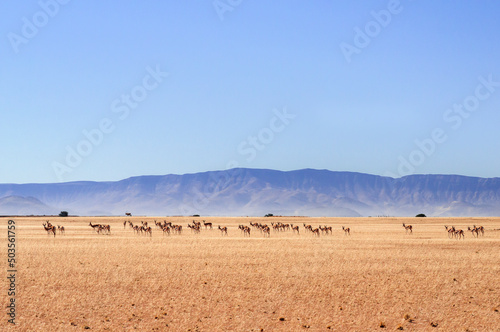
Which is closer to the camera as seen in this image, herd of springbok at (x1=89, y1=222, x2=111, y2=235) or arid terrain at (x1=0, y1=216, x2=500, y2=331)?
arid terrain at (x1=0, y1=216, x2=500, y2=331)

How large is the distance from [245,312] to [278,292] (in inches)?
100.0

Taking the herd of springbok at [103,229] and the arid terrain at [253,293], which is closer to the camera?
the arid terrain at [253,293]

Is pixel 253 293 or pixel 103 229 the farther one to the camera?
pixel 103 229

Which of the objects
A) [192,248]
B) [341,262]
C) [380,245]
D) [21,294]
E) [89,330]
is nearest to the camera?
[89,330]

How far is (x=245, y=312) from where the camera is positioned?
745 inches

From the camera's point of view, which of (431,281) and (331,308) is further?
(431,281)

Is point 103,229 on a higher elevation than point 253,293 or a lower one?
higher

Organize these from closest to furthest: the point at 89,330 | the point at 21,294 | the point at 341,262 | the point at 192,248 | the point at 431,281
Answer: the point at 89,330, the point at 21,294, the point at 431,281, the point at 341,262, the point at 192,248

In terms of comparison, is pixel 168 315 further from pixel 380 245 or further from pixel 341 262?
pixel 380 245

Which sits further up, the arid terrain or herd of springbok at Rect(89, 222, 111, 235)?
herd of springbok at Rect(89, 222, 111, 235)

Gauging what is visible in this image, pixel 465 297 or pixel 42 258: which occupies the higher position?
pixel 42 258

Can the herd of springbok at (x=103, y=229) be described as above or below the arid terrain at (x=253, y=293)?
above

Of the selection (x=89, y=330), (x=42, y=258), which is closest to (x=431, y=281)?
(x=89, y=330)

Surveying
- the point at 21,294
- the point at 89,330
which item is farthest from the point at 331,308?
the point at 21,294
